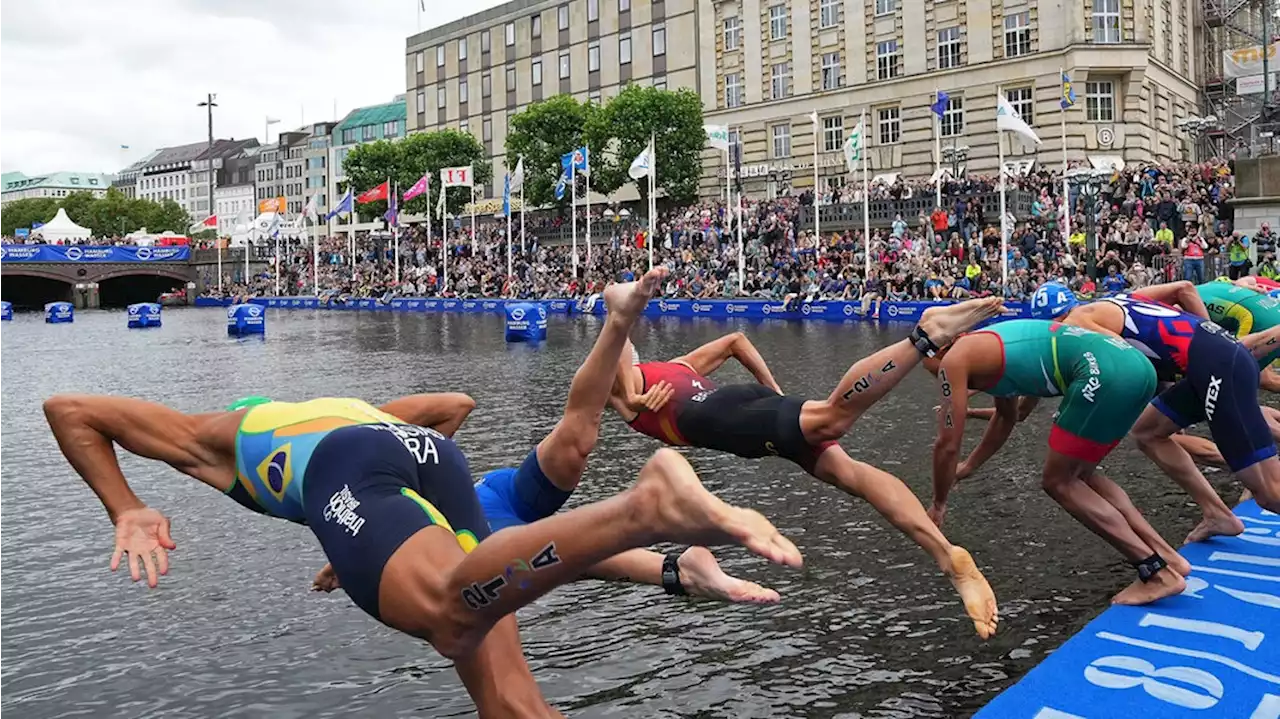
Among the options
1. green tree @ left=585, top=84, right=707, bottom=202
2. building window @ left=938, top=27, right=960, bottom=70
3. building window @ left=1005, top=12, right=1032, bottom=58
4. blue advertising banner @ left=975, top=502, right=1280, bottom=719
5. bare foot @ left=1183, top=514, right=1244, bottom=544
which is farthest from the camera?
green tree @ left=585, top=84, right=707, bottom=202

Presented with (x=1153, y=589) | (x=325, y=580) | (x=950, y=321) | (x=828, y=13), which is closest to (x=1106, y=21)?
(x=828, y=13)

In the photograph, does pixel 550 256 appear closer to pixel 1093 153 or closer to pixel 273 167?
pixel 1093 153

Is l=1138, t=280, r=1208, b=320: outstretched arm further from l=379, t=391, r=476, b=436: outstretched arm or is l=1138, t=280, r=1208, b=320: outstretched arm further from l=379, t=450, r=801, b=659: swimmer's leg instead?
l=379, t=450, r=801, b=659: swimmer's leg

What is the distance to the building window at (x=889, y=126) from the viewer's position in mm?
58219

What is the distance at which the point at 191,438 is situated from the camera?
196 inches

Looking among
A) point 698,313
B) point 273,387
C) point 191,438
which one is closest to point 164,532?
point 191,438

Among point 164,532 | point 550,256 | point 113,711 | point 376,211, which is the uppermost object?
point 376,211

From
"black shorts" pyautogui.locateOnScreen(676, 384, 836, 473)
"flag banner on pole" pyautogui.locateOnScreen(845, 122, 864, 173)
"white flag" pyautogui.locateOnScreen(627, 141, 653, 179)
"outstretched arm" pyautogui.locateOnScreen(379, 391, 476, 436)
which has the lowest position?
"black shorts" pyautogui.locateOnScreen(676, 384, 836, 473)

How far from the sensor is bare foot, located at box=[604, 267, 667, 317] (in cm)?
512

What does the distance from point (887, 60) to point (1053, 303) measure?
5391 centimetres

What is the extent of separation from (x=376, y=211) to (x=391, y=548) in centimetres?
7953

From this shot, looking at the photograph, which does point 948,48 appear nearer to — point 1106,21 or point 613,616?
point 1106,21

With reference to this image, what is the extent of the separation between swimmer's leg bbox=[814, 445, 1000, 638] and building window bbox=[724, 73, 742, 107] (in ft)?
204

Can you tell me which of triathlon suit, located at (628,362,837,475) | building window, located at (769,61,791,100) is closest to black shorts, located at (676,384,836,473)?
triathlon suit, located at (628,362,837,475)
